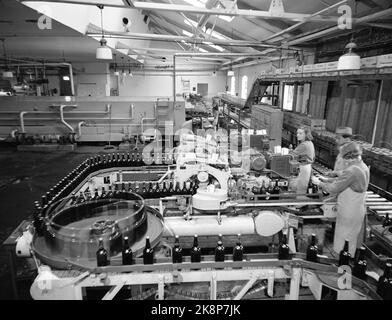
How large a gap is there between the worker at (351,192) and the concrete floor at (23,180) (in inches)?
148

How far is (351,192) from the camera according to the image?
11.1 ft

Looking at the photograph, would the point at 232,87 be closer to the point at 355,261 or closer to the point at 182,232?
the point at 182,232

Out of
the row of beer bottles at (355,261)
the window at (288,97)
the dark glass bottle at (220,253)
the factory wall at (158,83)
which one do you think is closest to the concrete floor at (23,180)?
the dark glass bottle at (220,253)

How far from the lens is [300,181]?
499 cm

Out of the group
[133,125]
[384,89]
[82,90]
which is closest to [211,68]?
[82,90]

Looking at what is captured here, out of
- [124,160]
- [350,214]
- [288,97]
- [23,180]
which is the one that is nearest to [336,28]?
[350,214]

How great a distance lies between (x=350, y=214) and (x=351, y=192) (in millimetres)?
266

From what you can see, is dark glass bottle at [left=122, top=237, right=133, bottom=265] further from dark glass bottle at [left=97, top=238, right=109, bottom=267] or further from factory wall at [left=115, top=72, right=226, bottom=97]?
factory wall at [left=115, top=72, right=226, bottom=97]

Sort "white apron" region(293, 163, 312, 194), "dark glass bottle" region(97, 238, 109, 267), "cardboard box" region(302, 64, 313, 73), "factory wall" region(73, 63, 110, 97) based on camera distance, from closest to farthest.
A: "dark glass bottle" region(97, 238, 109, 267) → "white apron" region(293, 163, 312, 194) → "cardboard box" region(302, 64, 313, 73) → "factory wall" region(73, 63, 110, 97)

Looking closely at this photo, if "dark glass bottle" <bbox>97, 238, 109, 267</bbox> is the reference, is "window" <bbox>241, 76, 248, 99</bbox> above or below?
above

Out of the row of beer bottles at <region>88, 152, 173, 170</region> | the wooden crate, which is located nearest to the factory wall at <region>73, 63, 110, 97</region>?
the wooden crate

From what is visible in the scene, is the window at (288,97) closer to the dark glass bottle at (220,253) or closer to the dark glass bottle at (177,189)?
the dark glass bottle at (177,189)

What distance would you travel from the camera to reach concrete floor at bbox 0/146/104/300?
3.95m

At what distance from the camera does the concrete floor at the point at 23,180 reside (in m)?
3.95
